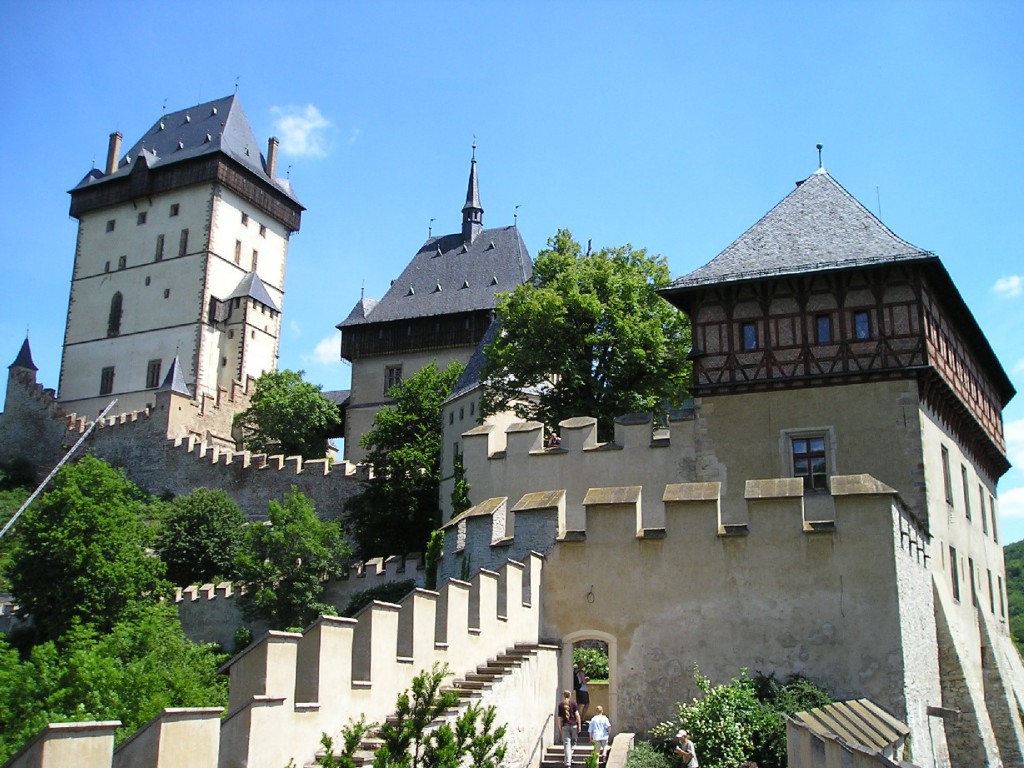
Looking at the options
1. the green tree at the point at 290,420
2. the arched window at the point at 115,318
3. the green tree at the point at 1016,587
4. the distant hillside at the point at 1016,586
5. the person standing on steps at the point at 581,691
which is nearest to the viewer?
the person standing on steps at the point at 581,691

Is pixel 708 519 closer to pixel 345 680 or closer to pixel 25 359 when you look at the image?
pixel 345 680

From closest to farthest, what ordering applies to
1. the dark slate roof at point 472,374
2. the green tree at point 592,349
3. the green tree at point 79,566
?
the green tree at point 592,349 < the green tree at point 79,566 < the dark slate roof at point 472,374

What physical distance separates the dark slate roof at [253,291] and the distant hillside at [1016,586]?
41500 mm

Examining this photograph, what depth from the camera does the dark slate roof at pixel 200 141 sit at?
68.1m

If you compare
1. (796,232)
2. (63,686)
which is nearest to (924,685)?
(796,232)

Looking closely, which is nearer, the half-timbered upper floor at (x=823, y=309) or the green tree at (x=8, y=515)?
the half-timbered upper floor at (x=823, y=309)

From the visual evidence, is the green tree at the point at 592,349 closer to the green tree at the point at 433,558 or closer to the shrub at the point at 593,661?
the green tree at the point at 433,558

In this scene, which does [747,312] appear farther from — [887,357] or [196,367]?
[196,367]

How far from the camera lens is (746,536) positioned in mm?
17141

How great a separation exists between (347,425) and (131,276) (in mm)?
20162

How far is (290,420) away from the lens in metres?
56.1

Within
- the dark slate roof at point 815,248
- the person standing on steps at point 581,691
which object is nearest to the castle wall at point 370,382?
the dark slate roof at point 815,248

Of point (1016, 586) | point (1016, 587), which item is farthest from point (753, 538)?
point (1016, 586)

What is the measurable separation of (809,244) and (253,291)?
46.8 meters
